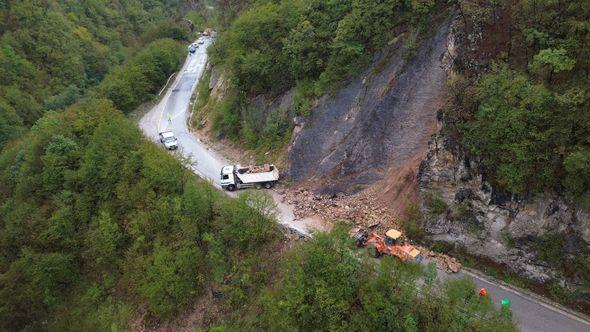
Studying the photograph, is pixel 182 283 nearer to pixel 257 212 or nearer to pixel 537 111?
pixel 257 212

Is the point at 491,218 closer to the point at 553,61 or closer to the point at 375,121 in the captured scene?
the point at 553,61

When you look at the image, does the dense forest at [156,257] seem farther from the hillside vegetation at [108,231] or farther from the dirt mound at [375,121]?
the dirt mound at [375,121]

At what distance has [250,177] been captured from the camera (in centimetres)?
3225

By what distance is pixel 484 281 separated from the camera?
2125cm

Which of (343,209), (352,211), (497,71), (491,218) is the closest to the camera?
(491,218)

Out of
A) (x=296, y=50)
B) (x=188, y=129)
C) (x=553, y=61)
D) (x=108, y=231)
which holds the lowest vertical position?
(x=108, y=231)

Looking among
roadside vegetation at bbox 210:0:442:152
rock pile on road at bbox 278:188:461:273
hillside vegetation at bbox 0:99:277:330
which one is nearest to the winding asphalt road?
rock pile on road at bbox 278:188:461:273

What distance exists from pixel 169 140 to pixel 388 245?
27.9 meters

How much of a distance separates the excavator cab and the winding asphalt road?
9.36 ft

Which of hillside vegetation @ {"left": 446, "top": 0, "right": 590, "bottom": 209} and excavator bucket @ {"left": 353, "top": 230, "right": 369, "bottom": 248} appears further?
excavator bucket @ {"left": 353, "top": 230, "right": 369, "bottom": 248}

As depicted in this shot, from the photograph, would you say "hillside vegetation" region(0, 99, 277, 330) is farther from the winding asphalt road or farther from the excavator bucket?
the excavator bucket

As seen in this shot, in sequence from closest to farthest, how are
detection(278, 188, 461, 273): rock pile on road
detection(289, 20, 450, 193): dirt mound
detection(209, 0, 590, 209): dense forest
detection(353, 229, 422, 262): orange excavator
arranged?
1. detection(209, 0, 590, 209): dense forest
2. detection(353, 229, 422, 262): orange excavator
3. detection(278, 188, 461, 273): rock pile on road
4. detection(289, 20, 450, 193): dirt mound

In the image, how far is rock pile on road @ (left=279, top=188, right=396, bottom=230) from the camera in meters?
25.5

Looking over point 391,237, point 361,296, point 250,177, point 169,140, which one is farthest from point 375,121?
point 169,140
